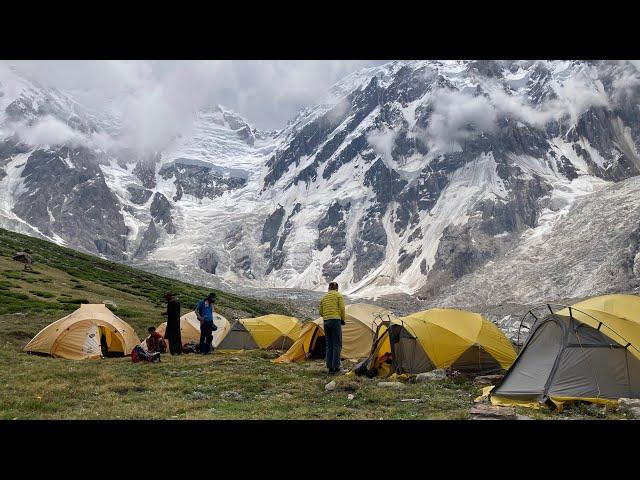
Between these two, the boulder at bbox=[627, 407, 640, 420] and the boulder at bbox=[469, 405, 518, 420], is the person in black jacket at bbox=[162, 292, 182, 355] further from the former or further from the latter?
the boulder at bbox=[627, 407, 640, 420]

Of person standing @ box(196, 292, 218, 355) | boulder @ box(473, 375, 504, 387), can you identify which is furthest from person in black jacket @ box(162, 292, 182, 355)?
boulder @ box(473, 375, 504, 387)

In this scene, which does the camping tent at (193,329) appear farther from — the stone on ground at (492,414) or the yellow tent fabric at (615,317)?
the stone on ground at (492,414)

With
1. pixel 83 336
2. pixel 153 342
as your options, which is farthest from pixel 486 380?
pixel 83 336

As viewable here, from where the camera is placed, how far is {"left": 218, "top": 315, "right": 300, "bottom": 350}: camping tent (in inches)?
1313

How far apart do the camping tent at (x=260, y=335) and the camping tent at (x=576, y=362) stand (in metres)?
18.7

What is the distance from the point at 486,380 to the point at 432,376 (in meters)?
1.83

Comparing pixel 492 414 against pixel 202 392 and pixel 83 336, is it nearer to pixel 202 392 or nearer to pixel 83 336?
pixel 202 392

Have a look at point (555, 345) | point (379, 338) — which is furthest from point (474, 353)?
point (555, 345)

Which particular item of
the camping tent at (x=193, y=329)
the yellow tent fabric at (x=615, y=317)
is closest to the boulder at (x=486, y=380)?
the yellow tent fabric at (x=615, y=317)

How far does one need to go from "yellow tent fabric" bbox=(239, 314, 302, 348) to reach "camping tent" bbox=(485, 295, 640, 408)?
18.6 meters
